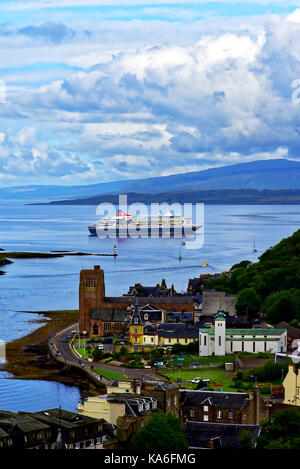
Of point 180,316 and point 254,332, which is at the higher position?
point 180,316

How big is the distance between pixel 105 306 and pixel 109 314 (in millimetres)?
1744

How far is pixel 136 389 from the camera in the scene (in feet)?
103

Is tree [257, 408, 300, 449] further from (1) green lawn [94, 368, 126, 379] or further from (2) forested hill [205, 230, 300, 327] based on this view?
(2) forested hill [205, 230, 300, 327]

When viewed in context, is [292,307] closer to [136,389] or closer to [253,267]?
[253,267]

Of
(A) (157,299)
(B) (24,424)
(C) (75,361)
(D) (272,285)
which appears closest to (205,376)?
(C) (75,361)

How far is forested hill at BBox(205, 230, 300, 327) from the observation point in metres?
61.2

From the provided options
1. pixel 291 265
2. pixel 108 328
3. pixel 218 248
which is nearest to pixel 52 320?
pixel 108 328

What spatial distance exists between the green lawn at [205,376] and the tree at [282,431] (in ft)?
39.6

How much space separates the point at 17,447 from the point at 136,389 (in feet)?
23.8

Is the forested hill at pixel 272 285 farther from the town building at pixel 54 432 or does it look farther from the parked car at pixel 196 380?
the town building at pixel 54 432

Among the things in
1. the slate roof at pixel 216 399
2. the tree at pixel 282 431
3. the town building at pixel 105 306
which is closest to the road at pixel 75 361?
the town building at pixel 105 306

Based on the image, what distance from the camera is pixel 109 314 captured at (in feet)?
202

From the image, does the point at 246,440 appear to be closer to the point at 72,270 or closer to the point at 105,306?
the point at 105,306

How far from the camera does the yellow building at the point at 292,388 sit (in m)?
35.1
